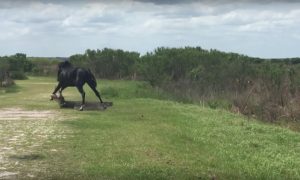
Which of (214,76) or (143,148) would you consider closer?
(143,148)

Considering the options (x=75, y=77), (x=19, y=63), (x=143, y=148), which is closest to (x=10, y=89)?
(x=75, y=77)

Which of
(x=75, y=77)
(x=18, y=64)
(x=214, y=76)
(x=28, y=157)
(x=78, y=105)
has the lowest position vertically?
(x=28, y=157)

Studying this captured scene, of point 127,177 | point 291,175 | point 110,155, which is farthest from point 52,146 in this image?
point 291,175

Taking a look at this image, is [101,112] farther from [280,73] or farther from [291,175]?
[280,73]

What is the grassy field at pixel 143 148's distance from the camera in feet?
28.4

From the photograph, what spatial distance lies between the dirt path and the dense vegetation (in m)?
8.28

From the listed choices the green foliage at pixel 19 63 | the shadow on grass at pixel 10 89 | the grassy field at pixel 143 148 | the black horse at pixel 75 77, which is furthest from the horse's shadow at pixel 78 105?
the green foliage at pixel 19 63

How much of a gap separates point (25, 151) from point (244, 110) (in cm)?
1311

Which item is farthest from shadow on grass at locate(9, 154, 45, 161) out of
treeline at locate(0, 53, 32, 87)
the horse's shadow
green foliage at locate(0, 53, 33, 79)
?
green foliage at locate(0, 53, 33, 79)

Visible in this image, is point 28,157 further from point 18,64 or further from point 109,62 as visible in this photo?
point 18,64

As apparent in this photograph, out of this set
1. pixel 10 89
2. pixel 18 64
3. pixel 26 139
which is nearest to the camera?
pixel 26 139

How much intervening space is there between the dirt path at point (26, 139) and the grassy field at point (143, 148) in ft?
0.05

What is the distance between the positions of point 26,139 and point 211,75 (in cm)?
2289

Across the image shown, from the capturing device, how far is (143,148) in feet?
35.5
